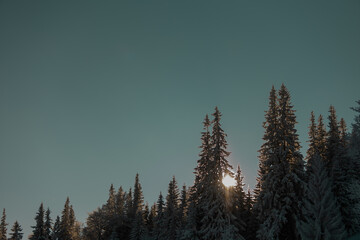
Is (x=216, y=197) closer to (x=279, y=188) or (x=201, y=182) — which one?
(x=201, y=182)

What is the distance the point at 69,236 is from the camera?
75.9 metres

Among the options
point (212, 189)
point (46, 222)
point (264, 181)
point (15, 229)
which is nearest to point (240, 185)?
point (212, 189)

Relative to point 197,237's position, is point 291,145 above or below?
above

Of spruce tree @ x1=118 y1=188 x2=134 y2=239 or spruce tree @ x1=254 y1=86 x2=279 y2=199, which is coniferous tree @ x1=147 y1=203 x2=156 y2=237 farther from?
spruce tree @ x1=254 y1=86 x2=279 y2=199

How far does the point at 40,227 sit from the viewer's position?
63812mm

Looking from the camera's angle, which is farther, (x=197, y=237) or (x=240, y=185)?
(x=240, y=185)

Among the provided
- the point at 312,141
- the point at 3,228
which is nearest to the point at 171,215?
the point at 312,141

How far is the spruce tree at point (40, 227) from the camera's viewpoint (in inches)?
2484

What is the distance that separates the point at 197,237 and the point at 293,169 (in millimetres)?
15297

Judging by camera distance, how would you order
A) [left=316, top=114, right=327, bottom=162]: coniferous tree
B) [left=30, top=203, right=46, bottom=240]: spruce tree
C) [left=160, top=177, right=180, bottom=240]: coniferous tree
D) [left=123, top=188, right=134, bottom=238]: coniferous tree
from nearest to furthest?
[left=316, top=114, right=327, bottom=162]: coniferous tree, [left=160, top=177, right=180, bottom=240]: coniferous tree, [left=30, top=203, right=46, bottom=240]: spruce tree, [left=123, top=188, right=134, bottom=238]: coniferous tree

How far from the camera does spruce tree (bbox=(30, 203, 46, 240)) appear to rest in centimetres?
6309

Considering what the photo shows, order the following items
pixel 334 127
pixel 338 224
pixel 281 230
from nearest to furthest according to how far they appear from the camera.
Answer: pixel 338 224 → pixel 281 230 → pixel 334 127

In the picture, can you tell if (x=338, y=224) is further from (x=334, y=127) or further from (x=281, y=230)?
(x=334, y=127)

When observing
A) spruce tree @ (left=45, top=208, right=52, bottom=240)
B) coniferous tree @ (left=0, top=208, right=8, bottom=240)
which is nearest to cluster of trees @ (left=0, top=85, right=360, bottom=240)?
spruce tree @ (left=45, top=208, right=52, bottom=240)
